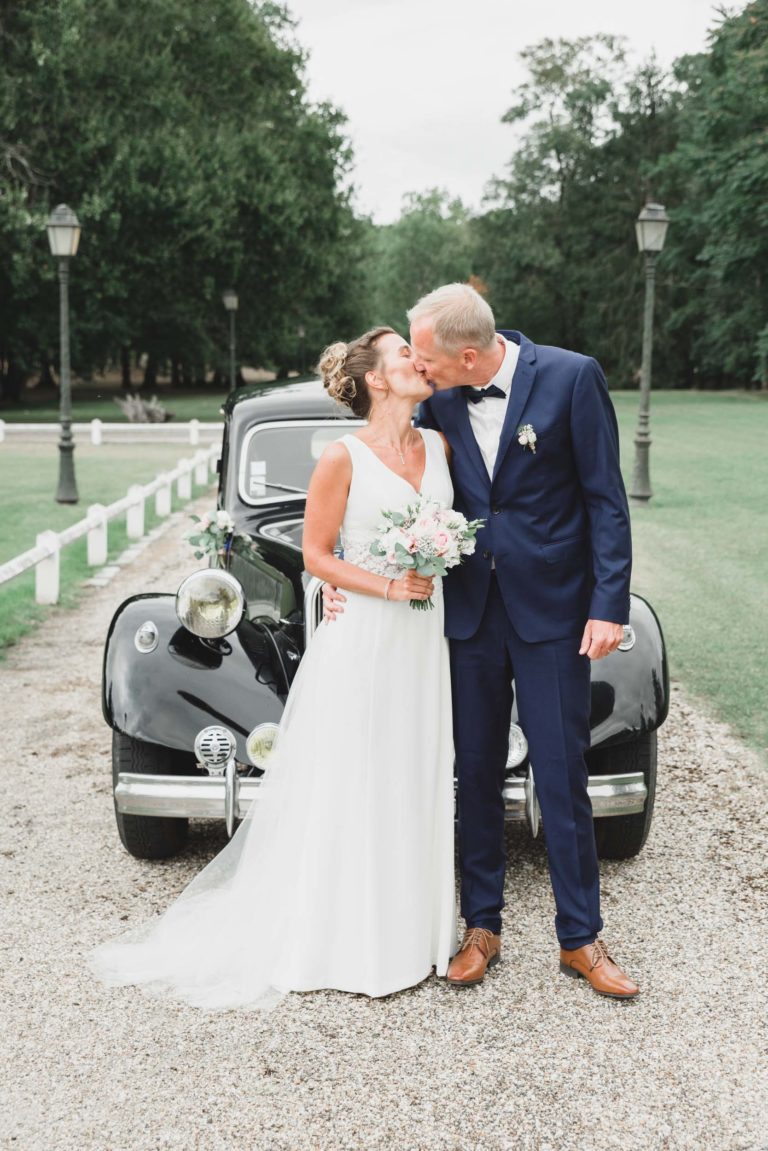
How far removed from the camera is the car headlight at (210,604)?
14.9 ft

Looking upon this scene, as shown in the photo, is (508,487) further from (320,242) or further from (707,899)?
(320,242)

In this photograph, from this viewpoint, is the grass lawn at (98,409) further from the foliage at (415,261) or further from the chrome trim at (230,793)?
the foliage at (415,261)

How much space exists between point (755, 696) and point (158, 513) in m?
10.3

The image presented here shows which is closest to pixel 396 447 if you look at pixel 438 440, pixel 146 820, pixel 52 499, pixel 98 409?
pixel 438 440

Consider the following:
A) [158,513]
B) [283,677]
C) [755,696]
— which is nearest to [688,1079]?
[283,677]

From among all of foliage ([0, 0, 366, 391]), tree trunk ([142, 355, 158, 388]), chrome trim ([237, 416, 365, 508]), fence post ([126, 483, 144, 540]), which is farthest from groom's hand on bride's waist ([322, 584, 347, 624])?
tree trunk ([142, 355, 158, 388])

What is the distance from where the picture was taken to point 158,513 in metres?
15.7

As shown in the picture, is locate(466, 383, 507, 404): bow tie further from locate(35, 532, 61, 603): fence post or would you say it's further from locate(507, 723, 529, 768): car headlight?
locate(35, 532, 61, 603): fence post

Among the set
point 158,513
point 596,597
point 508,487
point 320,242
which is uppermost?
point 320,242

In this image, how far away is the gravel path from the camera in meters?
2.88

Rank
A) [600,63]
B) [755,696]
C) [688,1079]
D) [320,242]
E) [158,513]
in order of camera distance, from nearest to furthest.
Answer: [688,1079] < [755,696] < [158,513] < [320,242] < [600,63]

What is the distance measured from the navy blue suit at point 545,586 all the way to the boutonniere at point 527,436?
18 mm

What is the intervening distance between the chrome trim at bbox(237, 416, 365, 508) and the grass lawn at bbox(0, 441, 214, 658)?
10.4ft

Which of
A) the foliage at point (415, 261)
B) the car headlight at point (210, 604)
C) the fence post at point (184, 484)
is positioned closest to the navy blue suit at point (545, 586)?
the car headlight at point (210, 604)
